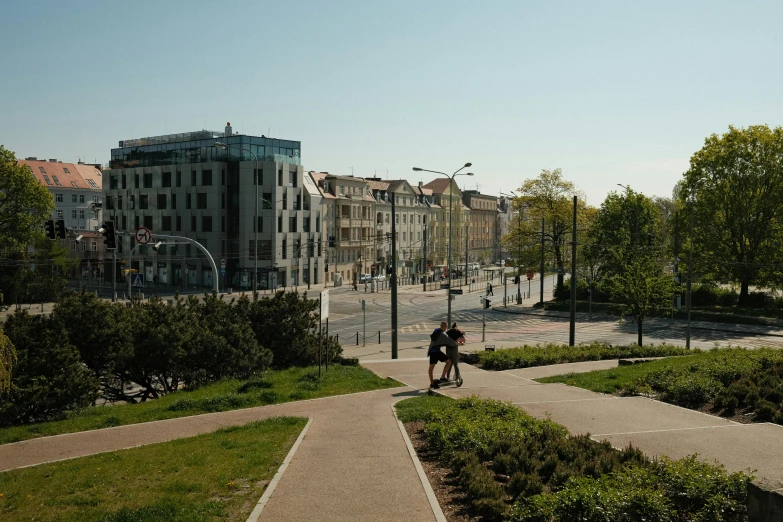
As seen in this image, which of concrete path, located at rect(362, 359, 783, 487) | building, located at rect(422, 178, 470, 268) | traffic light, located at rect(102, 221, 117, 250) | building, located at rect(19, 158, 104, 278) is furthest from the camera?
building, located at rect(422, 178, 470, 268)

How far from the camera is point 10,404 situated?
50.6ft

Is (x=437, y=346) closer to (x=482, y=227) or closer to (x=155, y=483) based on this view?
(x=155, y=483)

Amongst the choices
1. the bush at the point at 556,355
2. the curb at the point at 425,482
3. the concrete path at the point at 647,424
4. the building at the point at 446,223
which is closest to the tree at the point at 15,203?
the bush at the point at 556,355

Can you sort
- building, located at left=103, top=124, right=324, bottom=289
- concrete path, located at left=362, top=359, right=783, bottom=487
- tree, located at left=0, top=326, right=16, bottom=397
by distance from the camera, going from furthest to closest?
building, located at left=103, top=124, right=324, bottom=289, tree, located at left=0, top=326, right=16, bottom=397, concrete path, located at left=362, top=359, right=783, bottom=487

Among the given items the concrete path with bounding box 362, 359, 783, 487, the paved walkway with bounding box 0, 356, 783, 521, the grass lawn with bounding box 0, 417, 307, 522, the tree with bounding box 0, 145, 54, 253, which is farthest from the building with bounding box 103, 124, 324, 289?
the grass lawn with bounding box 0, 417, 307, 522

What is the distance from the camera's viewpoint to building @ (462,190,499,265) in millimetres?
129000

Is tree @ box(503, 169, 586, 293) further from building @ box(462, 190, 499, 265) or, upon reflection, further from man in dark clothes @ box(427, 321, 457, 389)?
building @ box(462, 190, 499, 265)

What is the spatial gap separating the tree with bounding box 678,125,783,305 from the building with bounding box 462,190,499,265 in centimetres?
6991

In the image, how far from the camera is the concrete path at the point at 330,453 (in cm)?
859

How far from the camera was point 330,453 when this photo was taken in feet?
36.8

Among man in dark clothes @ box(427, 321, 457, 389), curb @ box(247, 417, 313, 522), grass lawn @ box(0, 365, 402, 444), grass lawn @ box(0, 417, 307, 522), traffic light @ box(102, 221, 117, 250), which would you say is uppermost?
traffic light @ box(102, 221, 117, 250)

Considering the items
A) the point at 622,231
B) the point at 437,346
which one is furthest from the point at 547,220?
the point at 437,346

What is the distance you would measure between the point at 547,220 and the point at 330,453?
5696 centimetres

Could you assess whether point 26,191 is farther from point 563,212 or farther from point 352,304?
point 563,212
